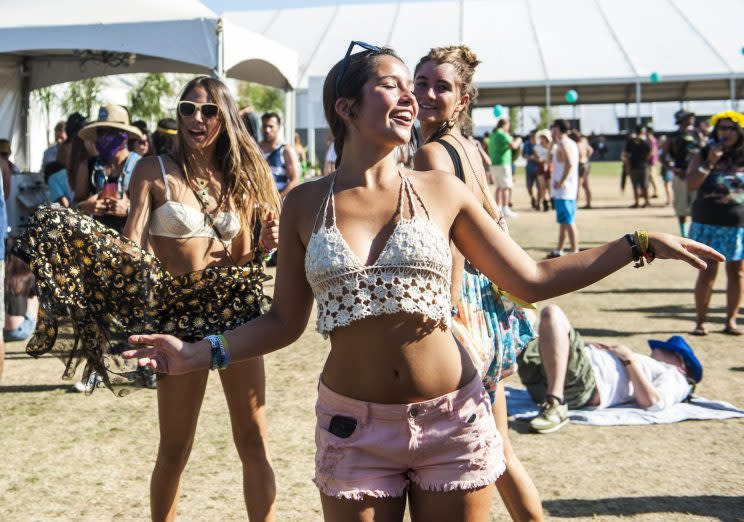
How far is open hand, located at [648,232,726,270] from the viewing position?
235cm

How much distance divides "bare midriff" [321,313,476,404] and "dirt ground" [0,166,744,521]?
2.03 meters

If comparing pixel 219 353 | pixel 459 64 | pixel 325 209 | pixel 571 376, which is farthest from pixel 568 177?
pixel 219 353

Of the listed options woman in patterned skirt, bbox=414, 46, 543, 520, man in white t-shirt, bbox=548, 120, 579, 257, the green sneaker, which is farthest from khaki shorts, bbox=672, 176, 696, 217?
woman in patterned skirt, bbox=414, 46, 543, 520

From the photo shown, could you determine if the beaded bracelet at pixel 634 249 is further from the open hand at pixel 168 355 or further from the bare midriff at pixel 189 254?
the bare midriff at pixel 189 254

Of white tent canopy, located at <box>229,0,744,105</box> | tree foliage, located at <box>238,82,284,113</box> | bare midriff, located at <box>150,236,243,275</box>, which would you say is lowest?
bare midriff, located at <box>150,236,243,275</box>

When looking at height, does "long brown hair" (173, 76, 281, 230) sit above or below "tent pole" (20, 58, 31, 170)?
below

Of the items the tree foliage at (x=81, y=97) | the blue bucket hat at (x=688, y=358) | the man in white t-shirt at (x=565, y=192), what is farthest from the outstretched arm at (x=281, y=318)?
the tree foliage at (x=81, y=97)

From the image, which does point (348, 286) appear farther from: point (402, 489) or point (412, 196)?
point (402, 489)

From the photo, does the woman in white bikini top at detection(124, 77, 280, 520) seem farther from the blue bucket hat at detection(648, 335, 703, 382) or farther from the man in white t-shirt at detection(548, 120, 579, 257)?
the man in white t-shirt at detection(548, 120, 579, 257)

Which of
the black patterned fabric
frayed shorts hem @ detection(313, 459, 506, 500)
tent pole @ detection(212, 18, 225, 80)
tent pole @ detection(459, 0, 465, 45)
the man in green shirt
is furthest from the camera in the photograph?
tent pole @ detection(459, 0, 465, 45)

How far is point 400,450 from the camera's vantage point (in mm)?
2350

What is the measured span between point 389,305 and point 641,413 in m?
3.91

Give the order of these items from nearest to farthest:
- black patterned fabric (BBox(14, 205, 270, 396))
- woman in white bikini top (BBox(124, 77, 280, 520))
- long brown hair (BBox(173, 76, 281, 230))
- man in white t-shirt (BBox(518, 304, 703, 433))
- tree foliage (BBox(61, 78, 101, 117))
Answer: black patterned fabric (BBox(14, 205, 270, 396)) < woman in white bikini top (BBox(124, 77, 280, 520)) < long brown hair (BBox(173, 76, 281, 230)) < man in white t-shirt (BBox(518, 304, 703, 433)) < tree foliage (BBox(61, 78, 101, 117))

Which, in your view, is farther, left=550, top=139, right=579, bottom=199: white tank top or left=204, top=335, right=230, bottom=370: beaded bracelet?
left=550, top=139, right=579, bottom=199: white tank top
